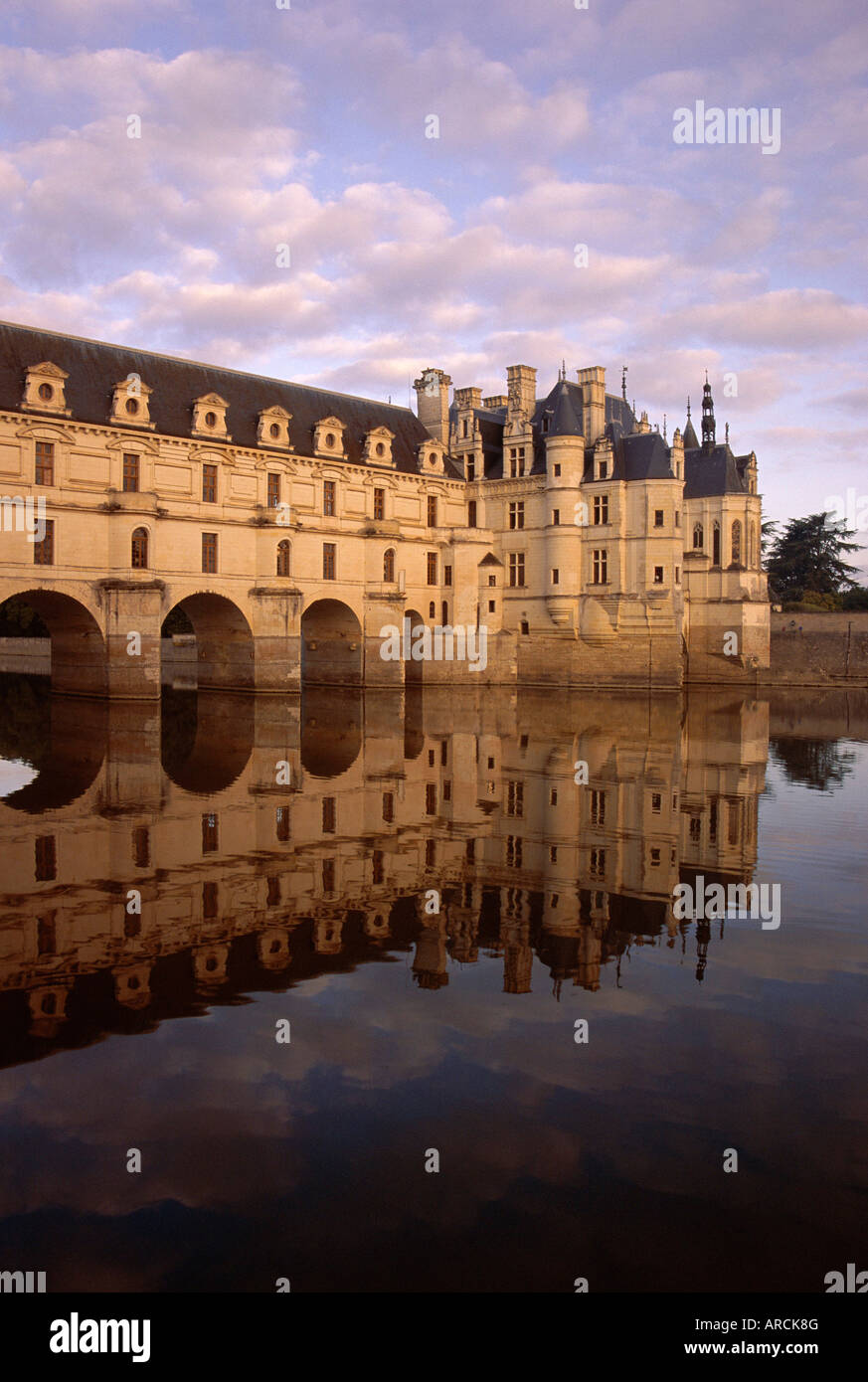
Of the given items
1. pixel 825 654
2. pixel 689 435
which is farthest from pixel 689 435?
pixel 825 654

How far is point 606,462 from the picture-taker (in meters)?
46.5

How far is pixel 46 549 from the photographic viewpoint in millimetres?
32969

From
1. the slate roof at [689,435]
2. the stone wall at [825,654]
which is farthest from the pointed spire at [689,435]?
the stone wall at [825,654]

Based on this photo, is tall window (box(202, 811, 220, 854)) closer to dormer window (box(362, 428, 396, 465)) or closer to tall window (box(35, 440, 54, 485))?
tall window (box(35, 440, 54, 485))

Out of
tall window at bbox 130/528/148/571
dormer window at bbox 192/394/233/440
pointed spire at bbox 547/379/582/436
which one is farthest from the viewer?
pointed spire at bbox 547/379/582/436

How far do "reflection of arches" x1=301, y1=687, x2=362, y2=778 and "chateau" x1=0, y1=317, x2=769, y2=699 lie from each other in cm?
221

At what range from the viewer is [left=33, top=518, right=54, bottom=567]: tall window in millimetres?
32719

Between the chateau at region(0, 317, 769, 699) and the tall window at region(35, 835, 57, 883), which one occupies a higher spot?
the chateau at region(0, 317, 769, 699)

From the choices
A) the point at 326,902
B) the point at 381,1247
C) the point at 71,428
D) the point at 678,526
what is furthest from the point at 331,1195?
the point at 678,526

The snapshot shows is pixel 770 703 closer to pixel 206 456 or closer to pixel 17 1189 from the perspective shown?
pixel 206 456

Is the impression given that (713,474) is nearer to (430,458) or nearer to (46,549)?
(430,458)

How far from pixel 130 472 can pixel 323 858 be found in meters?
26.9

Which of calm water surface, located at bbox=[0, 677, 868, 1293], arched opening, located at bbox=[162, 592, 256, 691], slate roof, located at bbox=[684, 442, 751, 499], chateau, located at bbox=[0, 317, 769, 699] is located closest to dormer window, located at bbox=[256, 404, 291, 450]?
chateau, located at bbox=[0, 317, 769, 699]
